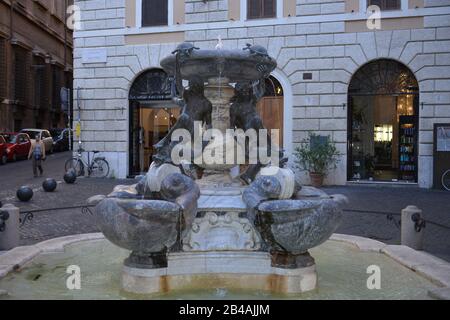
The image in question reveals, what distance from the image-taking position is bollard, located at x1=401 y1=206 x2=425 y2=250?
22.5 ft

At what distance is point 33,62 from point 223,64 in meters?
32.9

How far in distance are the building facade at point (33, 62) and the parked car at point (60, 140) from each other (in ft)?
4.65

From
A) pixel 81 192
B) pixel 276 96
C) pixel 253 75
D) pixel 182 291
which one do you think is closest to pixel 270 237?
pixel 182 291

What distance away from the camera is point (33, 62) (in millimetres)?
36031

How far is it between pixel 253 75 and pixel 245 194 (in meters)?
1.81

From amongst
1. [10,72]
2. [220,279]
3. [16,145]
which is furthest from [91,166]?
[10,72]

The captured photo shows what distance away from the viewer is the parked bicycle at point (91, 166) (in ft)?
59.7

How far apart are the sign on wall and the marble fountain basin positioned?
12.3 m

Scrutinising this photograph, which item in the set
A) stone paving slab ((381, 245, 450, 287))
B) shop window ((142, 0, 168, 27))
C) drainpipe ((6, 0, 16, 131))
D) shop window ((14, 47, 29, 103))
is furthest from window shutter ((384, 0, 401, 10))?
shop window ((14, 47, 29, 103))

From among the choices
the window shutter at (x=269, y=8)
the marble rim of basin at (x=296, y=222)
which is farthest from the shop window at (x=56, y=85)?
the marble rim of basin at (x=296, y=222)

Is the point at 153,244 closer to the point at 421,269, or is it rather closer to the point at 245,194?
the point at 245,194

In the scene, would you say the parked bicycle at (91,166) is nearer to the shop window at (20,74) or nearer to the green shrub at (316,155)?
the green shrub at (316,155)

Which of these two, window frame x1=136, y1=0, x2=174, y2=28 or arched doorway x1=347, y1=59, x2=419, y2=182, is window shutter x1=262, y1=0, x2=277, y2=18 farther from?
arched doorway x1=347, y1=59, x2=419, y2=182

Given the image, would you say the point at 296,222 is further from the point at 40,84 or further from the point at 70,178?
the point at 40,84
